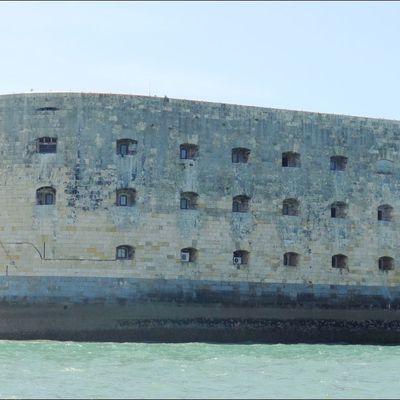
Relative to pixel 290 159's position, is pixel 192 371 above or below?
below

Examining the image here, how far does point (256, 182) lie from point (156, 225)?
295 cm

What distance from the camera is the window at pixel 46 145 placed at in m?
21.7

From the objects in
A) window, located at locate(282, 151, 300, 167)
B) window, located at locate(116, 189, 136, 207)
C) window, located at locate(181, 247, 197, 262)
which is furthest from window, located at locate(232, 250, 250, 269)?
window, located at locate(116, 189, 136, 207)

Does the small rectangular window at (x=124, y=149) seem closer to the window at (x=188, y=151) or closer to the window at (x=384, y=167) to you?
the window at (x=188, y=151)

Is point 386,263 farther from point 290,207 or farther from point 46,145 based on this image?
Result: point 46,145

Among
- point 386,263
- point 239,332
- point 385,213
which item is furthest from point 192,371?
point 385,213

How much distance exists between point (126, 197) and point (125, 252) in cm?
137

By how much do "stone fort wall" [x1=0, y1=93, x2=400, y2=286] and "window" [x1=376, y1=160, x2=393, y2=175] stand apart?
98mm

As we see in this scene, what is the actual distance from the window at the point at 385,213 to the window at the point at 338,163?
62.1 inches

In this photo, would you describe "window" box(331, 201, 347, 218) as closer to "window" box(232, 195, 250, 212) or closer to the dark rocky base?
"window" box(232, 195, 250, 212)

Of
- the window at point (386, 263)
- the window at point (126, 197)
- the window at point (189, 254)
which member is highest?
the window at point (126, 197)

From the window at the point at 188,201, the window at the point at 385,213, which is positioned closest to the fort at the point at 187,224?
the window at the point at 188,201

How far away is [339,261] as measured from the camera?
23.5 meters

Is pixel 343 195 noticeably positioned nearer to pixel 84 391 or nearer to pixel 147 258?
pixel 147 258
